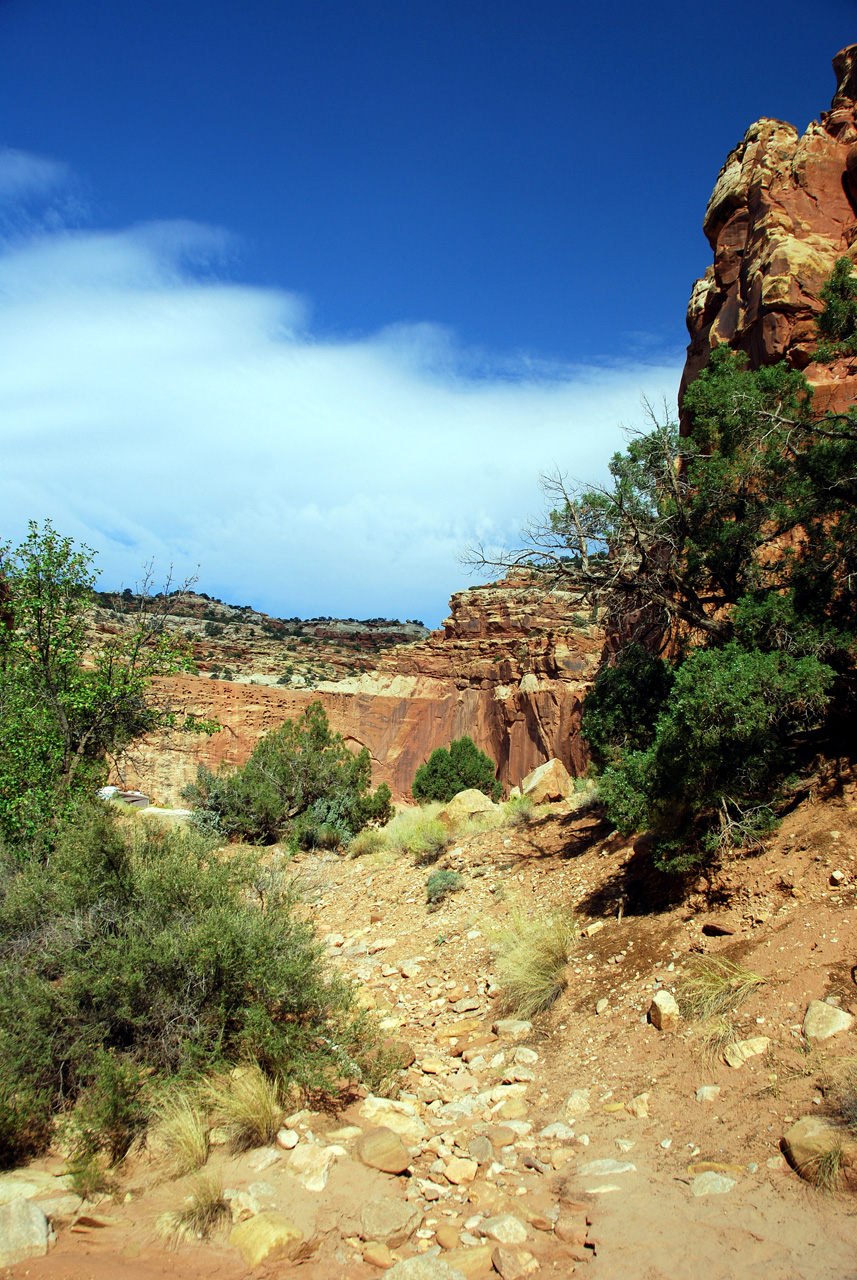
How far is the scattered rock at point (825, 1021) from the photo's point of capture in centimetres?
448

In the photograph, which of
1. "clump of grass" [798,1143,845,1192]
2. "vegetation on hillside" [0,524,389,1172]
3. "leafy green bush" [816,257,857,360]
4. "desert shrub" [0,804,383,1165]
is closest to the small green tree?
"vegetation on hillside" [0,524,389,1172]

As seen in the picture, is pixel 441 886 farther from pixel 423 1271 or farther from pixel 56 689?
pixel 423 1271

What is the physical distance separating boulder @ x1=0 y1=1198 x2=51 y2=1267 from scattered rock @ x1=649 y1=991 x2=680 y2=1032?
173 inches

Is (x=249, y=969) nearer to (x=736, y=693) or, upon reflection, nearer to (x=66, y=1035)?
(x=66, y=1035)

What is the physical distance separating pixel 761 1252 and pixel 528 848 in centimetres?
844

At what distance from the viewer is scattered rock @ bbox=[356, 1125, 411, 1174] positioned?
430 cm

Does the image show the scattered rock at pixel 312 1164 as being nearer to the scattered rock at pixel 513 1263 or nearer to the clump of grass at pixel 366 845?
the scattered rock at pixel 513 1263

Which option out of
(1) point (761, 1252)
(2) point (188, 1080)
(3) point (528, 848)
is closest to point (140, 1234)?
(2) point (188, 1080)

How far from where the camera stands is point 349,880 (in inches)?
548

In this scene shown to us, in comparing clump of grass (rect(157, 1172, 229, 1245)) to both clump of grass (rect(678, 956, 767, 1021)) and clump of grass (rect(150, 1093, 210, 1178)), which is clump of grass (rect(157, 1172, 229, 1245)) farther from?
clump of grass (rect(678, 956, 767, 1021))

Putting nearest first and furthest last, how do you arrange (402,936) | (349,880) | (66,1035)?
(66,1035) < (402,936) < (349,880)

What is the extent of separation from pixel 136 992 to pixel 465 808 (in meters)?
11.0

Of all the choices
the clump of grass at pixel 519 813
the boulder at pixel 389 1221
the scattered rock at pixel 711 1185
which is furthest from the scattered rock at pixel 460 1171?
the clump of grass at pixel 519 813

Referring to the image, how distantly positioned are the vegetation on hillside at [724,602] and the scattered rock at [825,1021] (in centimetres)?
235
